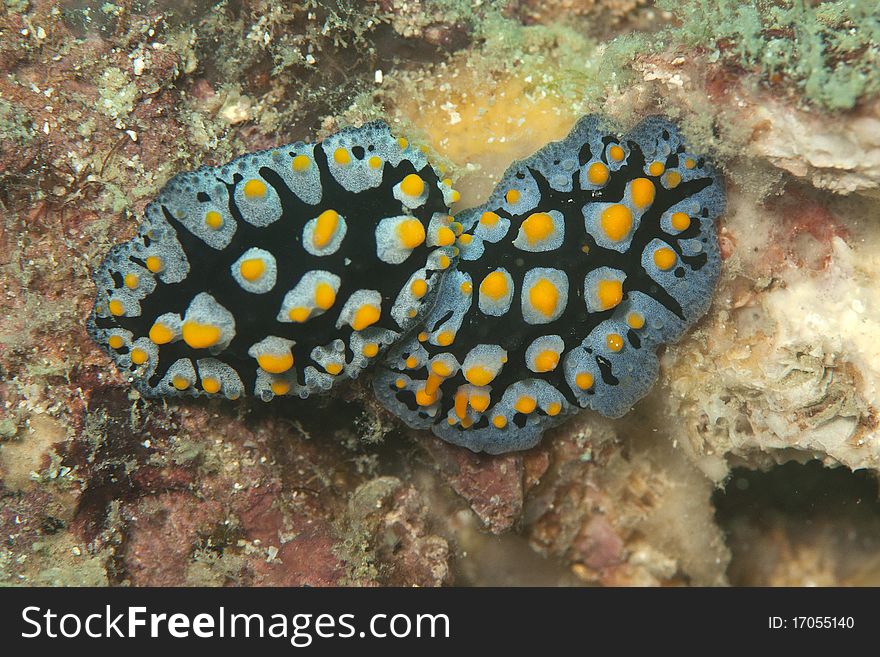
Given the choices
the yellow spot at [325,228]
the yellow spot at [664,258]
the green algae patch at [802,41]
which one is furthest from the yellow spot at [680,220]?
the yellow spot at [325,228]

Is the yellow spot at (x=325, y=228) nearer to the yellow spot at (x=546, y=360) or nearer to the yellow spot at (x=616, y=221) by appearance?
the yellow spot at (x=546, y=360)

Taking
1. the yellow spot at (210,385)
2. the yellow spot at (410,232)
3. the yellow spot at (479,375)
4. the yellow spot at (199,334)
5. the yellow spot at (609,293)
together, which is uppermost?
the yellow spot at (410,232)

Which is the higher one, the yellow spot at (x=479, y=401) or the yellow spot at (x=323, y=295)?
the yellow spot at (x=323, y=295)

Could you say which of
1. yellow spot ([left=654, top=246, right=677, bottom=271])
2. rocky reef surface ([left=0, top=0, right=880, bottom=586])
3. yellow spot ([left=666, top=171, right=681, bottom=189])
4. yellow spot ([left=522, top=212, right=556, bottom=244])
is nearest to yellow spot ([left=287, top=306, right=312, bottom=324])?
rocky reef surface ([left=0, top=0, right=880, bottom=586])

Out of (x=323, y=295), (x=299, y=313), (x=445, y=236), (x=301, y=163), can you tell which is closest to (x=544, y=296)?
(x=445, y=236)

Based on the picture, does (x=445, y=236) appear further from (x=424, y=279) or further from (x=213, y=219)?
(x=213, y=219)

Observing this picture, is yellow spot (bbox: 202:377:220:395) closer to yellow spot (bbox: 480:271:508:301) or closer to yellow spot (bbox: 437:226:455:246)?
yellow spot (bbox: 437:226:455:246)
